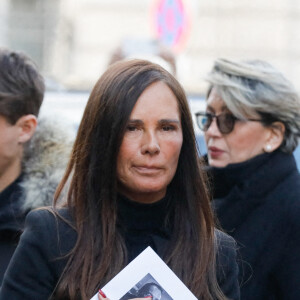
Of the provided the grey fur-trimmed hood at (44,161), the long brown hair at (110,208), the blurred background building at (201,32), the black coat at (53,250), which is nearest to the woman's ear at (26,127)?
the grey fur-trimmed hood at (44,161)

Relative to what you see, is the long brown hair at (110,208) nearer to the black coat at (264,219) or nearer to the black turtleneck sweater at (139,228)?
the black turtleneck sweater at (139,228)

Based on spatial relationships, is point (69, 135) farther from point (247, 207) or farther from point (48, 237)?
point (48, 237)

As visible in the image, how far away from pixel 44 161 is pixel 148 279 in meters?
1.21

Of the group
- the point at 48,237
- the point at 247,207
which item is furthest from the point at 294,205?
the point at 48,237

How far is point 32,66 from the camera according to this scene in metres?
3.64

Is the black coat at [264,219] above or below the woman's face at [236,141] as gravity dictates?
below

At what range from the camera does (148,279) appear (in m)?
2.56

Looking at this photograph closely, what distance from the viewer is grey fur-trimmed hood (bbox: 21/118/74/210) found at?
3.51 metres

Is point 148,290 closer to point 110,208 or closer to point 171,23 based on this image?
point 110,208

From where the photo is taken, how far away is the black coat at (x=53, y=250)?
260cm

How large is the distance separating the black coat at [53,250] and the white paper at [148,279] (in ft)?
0.42

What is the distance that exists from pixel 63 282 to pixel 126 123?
52 centimetres

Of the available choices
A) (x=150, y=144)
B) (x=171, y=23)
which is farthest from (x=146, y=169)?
(x=171, y=23)

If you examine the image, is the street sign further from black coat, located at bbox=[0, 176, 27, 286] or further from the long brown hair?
the long brown hair
